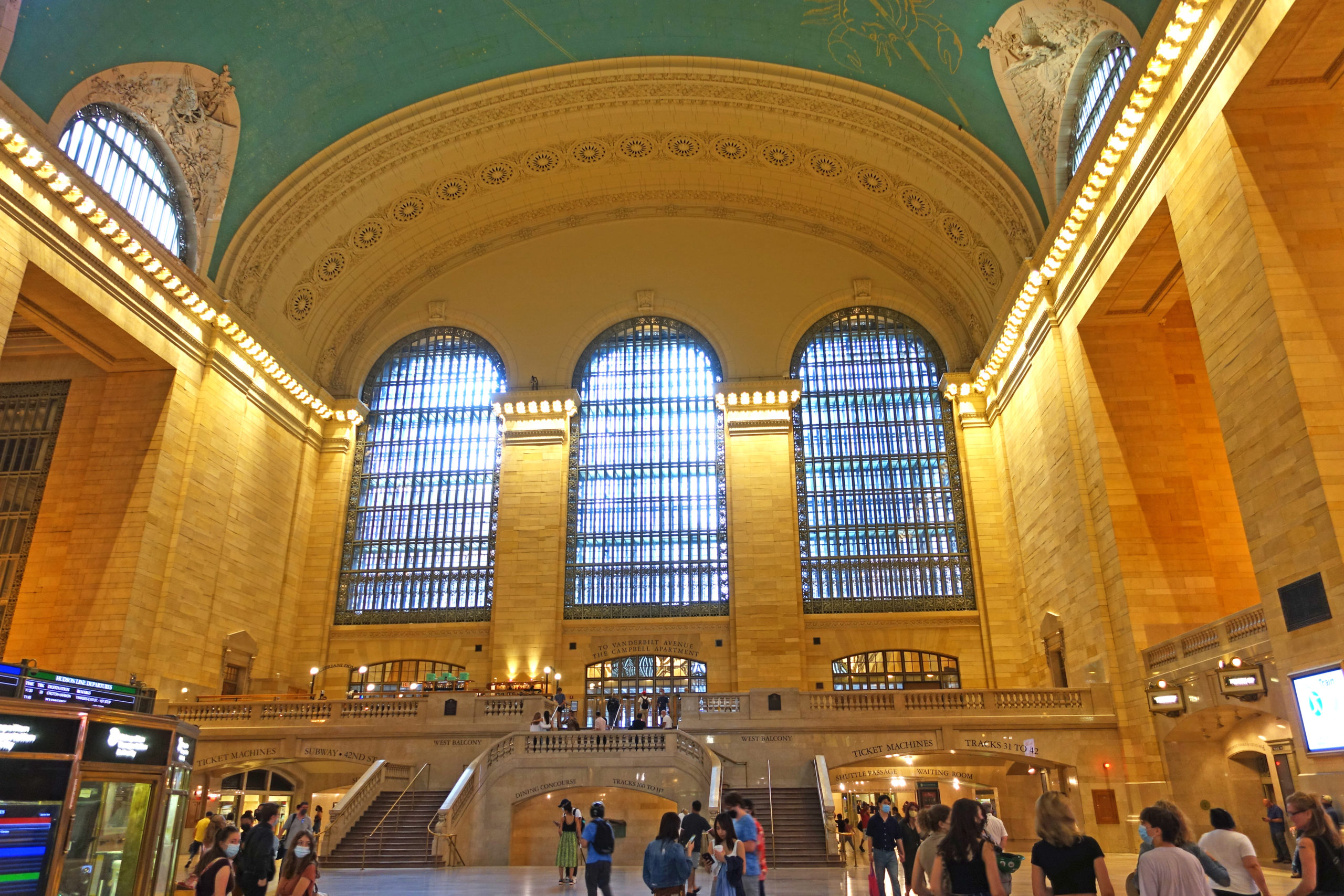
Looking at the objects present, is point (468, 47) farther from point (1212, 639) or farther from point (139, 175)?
point (1212, 639)

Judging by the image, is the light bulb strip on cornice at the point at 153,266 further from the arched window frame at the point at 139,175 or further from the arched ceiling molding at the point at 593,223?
the arched ceiling molding at the point at 593,223

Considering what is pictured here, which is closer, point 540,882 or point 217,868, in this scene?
point 217,868

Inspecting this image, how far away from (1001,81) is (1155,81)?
6386mm

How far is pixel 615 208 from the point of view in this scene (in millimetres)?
30109

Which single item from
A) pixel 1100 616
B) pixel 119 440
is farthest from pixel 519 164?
pixel 1100 616

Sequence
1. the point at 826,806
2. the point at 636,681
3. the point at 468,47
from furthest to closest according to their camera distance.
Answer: the point at 636,681, the point at 468,47, the point at 826,806

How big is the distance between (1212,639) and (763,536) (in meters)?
13.1

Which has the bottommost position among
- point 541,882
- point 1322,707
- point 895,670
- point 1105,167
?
point 541,882

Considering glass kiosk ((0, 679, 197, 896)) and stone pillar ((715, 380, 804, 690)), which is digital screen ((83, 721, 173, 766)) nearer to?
glass kiosk ((0, 679, 197, 896))

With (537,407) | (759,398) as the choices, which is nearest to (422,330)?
(537,407)

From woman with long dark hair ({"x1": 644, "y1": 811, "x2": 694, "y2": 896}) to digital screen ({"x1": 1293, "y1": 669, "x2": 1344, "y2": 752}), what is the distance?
881cm

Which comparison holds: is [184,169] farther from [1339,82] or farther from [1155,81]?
[1339,82]

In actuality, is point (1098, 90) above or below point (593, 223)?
below

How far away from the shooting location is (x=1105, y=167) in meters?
17.5
